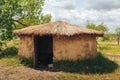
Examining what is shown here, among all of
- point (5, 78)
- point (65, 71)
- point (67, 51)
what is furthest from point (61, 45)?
point (5, 78)

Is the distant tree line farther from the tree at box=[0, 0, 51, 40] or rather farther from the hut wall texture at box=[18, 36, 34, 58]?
the hut wall texture at box=[18, 36, 34, 58]

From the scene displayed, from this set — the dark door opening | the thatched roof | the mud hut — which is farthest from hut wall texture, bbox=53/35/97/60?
the dark door opening

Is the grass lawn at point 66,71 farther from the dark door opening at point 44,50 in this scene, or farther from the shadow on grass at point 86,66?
the dark door opening at point 44,50

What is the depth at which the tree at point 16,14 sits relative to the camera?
25.1 m

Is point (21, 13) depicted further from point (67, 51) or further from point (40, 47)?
point (67, 51)

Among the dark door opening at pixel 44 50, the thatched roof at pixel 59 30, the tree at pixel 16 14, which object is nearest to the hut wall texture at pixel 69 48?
the thatched roof at pixel 59 30

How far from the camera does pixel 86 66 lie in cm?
1731

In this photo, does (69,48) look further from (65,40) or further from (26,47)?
(26,47)

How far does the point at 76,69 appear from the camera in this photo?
1686cm

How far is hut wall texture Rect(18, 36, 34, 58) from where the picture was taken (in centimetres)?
1909

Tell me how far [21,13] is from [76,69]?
11.4m

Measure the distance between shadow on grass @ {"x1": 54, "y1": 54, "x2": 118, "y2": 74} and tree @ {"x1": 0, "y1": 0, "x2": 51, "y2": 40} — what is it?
9.17m

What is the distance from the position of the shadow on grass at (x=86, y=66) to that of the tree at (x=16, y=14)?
30.1ft

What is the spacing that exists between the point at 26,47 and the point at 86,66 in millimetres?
4718
